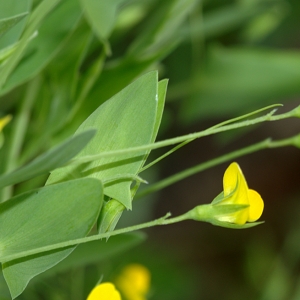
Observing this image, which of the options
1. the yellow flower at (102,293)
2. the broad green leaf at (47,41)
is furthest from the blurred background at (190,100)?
the yellow flower at (102,293)

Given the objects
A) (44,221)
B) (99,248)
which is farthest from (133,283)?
(44,221)

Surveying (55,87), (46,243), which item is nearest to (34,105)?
(55,87)

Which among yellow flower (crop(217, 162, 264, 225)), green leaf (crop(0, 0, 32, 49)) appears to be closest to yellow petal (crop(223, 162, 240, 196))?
yellow flower (crop(217, 162, 264, 225))

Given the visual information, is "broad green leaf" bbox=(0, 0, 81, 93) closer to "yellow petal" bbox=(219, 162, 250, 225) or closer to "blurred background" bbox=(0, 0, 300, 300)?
"blurred background" bbox=(0, 0, 300, 300)

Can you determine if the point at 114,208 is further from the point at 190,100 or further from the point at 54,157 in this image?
the point at 190,100

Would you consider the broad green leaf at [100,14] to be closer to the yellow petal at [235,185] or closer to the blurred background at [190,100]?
the blurred background at [190,100]

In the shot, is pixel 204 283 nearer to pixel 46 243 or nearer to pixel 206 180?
pixel 206 180

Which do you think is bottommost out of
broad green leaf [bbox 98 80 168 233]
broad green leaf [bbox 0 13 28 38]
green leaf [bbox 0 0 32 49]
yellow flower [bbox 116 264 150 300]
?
yellow flower [bbox 116 264 150 300]
